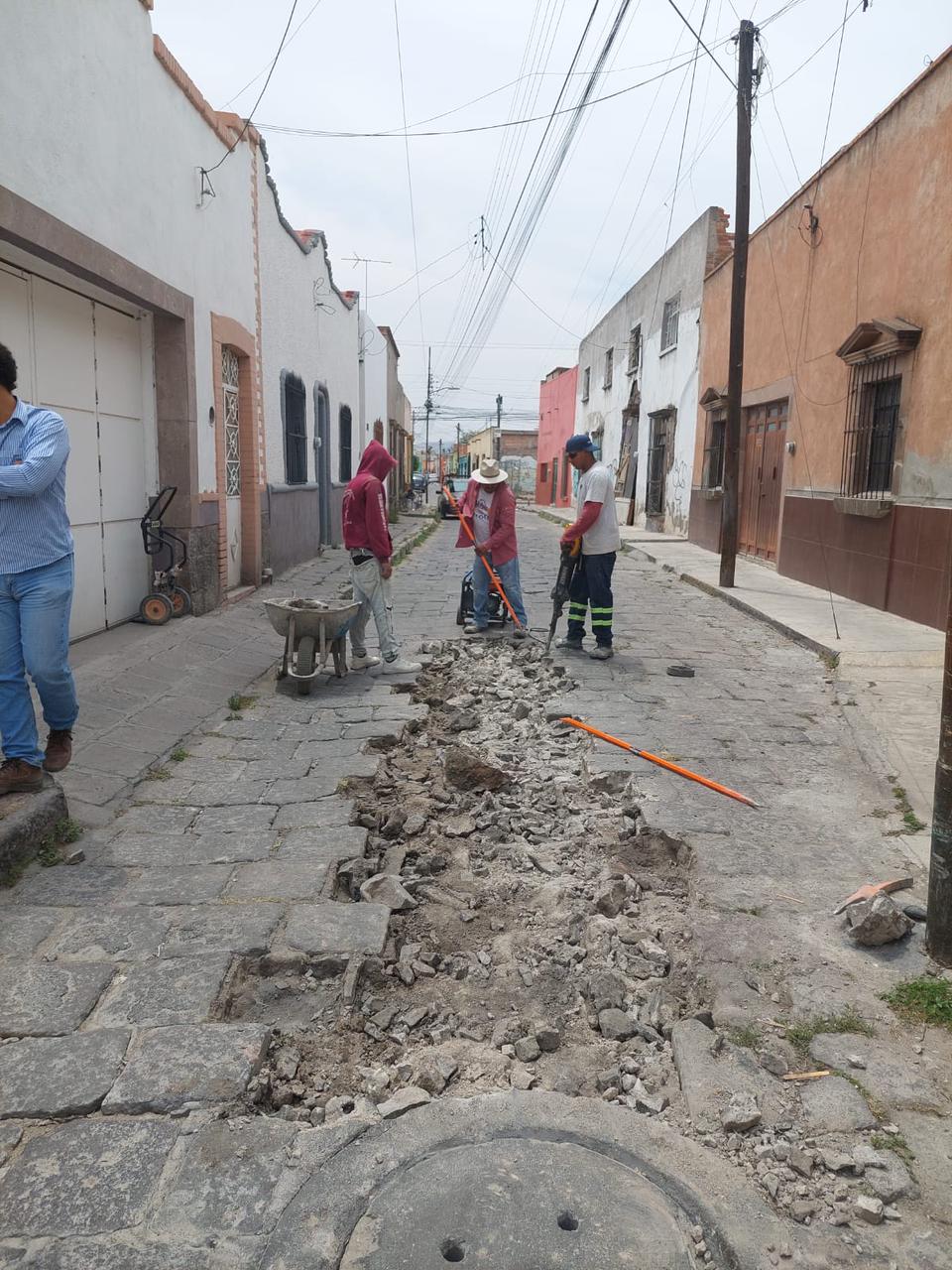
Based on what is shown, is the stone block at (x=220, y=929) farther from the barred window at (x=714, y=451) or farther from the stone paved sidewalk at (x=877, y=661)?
the barred window at (x=714, y=451)

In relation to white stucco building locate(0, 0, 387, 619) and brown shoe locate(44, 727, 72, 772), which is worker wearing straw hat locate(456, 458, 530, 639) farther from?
brown shoe locate(44, 727, 72, 772)

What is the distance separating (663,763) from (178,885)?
8.47 ft

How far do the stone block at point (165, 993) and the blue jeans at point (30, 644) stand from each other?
4.29 feet

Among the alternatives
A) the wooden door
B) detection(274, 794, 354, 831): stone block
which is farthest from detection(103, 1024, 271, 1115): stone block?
the wooden door

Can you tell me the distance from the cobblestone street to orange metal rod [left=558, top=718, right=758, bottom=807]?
0.24 ft

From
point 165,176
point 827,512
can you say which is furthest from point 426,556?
point 165,176

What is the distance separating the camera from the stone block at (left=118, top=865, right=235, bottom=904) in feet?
→ 11.3

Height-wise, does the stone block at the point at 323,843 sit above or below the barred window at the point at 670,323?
below

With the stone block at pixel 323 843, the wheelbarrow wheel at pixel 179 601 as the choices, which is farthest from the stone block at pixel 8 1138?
the wheelbarrow wheel at pixel 179 601

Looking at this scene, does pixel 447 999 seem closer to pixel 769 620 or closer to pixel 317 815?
pixel 317 815

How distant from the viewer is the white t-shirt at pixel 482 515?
8367 millimetres

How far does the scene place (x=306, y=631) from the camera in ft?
21.1

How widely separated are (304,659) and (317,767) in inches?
63.9

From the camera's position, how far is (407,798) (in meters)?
4.65
